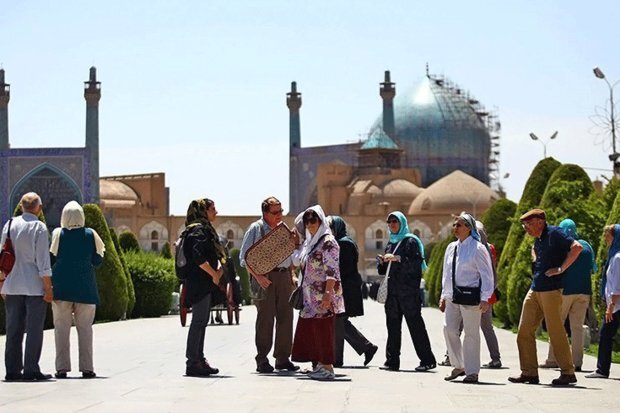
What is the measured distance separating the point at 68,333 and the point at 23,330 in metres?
0.32

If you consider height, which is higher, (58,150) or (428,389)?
(58,150)

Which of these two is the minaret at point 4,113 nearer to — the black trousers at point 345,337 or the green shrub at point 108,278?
the green shrub at point 108,278

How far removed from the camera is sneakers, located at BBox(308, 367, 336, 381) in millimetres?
9695

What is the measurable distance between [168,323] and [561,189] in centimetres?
658

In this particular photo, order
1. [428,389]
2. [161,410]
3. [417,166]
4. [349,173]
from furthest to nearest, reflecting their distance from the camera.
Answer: [417,166]
[349,173]
[428,389]
[161,410]

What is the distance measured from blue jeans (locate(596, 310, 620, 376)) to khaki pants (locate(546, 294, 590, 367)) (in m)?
0.80

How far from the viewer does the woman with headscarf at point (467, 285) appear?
9859 millimetres

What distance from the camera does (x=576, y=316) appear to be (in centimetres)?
1129

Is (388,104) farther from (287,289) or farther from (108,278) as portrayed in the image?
(287,289)

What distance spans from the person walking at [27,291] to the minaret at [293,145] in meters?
70.4

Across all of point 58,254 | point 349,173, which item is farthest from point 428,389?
point 349,173

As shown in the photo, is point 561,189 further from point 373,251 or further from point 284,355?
point 373,251

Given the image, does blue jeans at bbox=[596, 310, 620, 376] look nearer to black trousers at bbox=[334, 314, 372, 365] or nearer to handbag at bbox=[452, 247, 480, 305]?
handbag at bbox=[452, 247, 480, 305]

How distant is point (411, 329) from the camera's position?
10.9m
